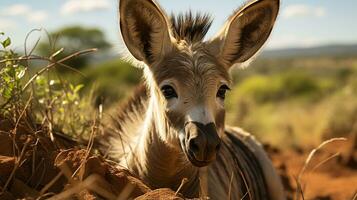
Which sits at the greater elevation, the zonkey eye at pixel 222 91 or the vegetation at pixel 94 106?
the zonkey eye at pixel 222 91

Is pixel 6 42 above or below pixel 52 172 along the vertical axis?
above

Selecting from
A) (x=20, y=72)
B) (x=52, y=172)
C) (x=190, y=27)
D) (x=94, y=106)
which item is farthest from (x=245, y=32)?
(x=94, y=106)

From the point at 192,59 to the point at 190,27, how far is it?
1.95ft

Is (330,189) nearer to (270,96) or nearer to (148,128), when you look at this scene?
(148,128)

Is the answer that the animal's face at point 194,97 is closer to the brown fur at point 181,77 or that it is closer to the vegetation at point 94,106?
the brown fur at point 181,77

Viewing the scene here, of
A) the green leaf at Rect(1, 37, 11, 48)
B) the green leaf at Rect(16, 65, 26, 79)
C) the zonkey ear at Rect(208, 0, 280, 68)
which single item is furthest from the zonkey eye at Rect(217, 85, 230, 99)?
the green leaf at Rect(1, 37, 11, 48)

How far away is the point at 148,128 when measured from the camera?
5.14 m

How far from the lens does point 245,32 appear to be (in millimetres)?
5285

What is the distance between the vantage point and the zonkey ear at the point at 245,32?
5.04m

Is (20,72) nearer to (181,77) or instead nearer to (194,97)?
(181,77)

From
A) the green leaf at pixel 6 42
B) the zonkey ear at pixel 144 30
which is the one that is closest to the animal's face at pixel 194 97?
the zonkey ear at pixel 144 30

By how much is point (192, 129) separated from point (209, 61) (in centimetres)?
85

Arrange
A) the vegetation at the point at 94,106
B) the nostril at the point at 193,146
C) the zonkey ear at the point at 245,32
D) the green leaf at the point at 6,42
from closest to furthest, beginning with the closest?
the nostril at the point at 193,146 < the vegetation at the point at 94,106 < the green leaf at the point at 6,42 < the zonkey ear at the point at 245,32

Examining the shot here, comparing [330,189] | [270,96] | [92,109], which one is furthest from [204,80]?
[270,96]
